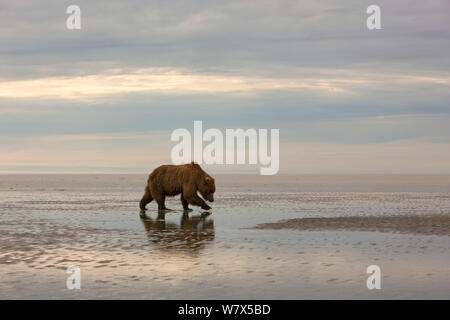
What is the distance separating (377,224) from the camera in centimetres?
2255

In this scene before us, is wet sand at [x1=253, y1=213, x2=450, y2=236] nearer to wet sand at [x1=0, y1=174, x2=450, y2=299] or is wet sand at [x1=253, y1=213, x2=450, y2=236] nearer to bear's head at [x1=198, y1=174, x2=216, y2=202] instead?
wet sand at [x1=0, y1=174, x2=450, y2=299]

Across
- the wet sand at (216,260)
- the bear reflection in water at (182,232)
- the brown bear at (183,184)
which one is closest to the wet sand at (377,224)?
the wet sand at (216,260)

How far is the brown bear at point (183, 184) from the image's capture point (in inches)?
1109

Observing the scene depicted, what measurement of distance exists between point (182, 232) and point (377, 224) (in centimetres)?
806

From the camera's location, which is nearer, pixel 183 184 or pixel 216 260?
pixel 216 260

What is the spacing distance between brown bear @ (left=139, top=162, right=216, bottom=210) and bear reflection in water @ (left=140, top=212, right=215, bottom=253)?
69.9 inches

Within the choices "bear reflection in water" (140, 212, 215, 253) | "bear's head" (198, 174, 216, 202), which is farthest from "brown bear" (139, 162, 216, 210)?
"bear reflection in water" (140, 212, 215, 253)

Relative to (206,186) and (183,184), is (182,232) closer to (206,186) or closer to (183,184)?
(206,186)

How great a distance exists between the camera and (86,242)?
56.5ft

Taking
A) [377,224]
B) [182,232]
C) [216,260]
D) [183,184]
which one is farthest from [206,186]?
[216,260]

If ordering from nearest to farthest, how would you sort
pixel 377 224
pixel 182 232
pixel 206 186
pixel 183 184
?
pixel 182 232 → pixel 377 224 → pixel 206 186 → pixel 183 184

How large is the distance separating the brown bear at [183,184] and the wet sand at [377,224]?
5375mm

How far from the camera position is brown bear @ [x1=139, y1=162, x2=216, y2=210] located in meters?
28.2
